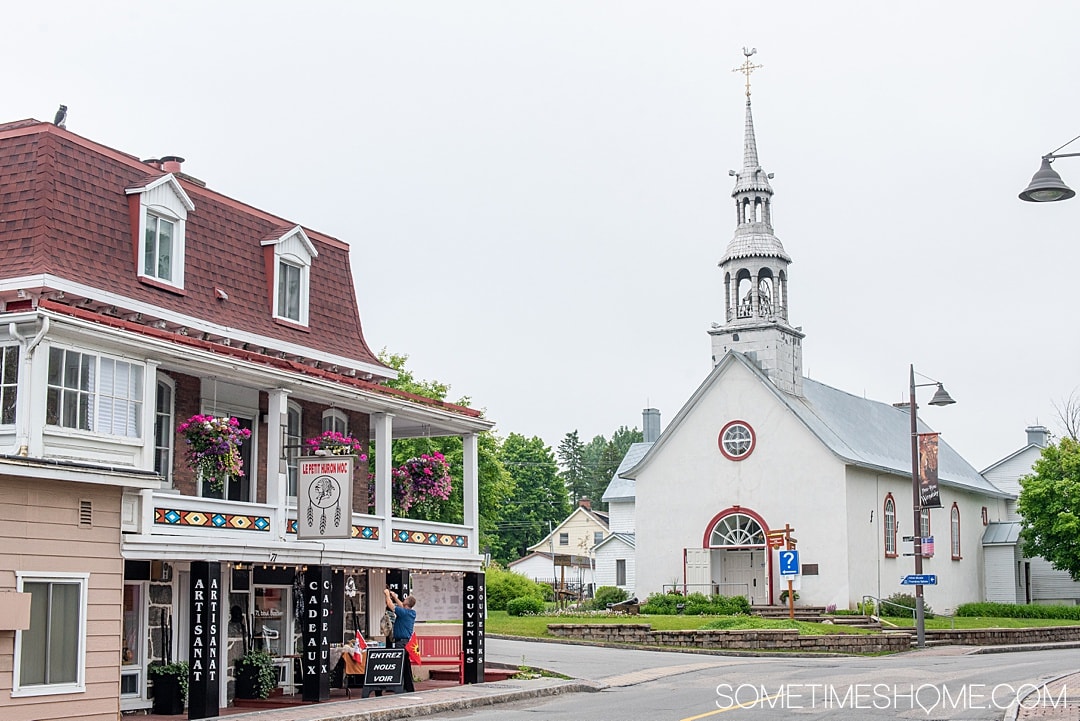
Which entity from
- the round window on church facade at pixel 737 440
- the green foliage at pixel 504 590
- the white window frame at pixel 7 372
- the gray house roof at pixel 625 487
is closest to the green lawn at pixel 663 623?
the green foliage at pixel 504 590

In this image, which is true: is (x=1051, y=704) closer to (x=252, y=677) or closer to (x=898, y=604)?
(x=252, y=677)

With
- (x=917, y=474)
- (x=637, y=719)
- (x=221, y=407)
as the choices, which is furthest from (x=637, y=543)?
(x=637, y=719)

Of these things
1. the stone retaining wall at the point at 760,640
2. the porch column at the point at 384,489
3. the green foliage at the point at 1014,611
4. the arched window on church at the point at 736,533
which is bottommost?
the green foliage at the point at 1014,611

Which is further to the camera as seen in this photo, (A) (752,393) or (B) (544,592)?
(B) (544,592)

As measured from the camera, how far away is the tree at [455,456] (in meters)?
53.5

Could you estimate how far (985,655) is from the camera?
34.0 meters

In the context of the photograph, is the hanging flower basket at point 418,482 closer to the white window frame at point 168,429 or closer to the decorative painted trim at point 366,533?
the decorative painted trim at point 366,533

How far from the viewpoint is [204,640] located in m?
18.6

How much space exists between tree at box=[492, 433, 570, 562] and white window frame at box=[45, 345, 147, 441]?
80640 millimetres

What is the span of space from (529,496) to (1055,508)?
53.2 meters

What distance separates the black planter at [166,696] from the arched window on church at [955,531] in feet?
138

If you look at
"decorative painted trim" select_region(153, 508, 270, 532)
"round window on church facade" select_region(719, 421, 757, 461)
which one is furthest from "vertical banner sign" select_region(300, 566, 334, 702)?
"round window on church facade" select_region(719, 421, 757, 461)

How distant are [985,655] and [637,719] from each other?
20.0 m

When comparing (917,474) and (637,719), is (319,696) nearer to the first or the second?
(637,719)
